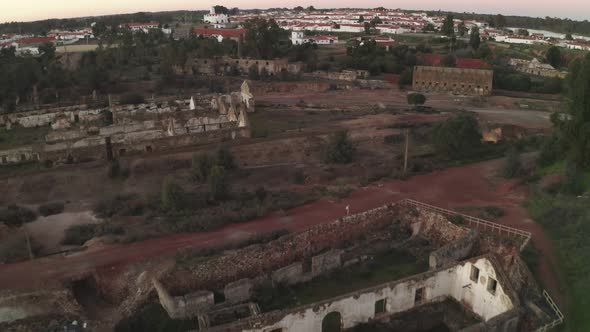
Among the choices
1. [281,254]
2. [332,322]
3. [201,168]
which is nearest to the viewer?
[332,322]

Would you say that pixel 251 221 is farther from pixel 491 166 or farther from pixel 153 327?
pixel 491 166

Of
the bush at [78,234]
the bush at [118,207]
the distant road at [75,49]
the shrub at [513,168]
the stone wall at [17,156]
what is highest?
the distant road at [75,49]

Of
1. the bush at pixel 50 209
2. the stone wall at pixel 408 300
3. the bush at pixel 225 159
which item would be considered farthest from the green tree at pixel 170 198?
the stone wall at pixel 408 300

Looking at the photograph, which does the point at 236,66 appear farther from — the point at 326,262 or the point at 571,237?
the point at 571,237

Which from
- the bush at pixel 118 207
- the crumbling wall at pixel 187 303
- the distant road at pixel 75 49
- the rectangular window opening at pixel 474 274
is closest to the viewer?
the crumbling wall at pixel 187 303

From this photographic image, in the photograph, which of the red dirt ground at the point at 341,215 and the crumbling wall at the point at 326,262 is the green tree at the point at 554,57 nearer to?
the red dirt ground at the point at 341,215

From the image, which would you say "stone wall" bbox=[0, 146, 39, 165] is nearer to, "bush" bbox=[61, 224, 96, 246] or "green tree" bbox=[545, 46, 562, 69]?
"bush" bbox=[61, 224, 96, 246]

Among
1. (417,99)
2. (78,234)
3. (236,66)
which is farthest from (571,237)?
(236,66)

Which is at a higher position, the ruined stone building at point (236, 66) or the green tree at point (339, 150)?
the ruined stone building at point (236, 66)
